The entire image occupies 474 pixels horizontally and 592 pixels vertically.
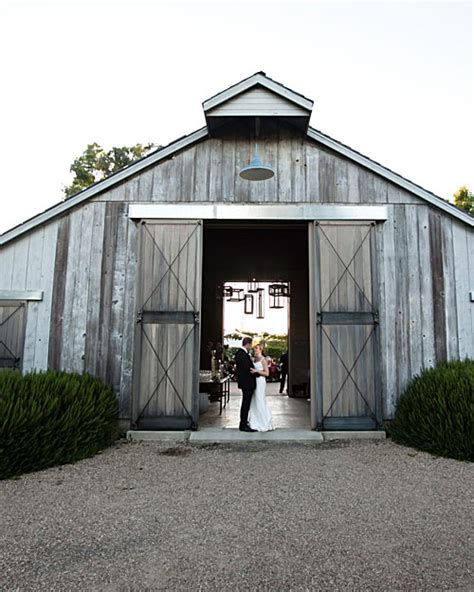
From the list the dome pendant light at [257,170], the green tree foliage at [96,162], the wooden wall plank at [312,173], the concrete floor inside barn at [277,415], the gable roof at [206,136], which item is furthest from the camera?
the green tree foliage at [96,162]

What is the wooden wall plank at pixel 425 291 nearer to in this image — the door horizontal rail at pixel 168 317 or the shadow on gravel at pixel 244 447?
the shadow on gravel at pixel 244 447

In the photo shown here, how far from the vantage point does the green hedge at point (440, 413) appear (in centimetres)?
534

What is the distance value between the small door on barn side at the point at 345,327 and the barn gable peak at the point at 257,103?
183cm

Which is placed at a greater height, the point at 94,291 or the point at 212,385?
the point at 94,291

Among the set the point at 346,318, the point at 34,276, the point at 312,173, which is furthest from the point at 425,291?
the point at 34,276

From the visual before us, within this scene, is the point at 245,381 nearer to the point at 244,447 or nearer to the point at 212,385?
the point at 244,447

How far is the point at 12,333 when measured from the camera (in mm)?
6645

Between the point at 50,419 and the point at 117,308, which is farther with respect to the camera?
the point at 117,308

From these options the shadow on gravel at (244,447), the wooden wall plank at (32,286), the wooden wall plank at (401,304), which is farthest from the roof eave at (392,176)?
the wooden wall plank at (32,286)

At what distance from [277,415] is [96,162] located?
63.7 ft

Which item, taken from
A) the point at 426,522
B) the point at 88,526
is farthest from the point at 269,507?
the point at 88,526

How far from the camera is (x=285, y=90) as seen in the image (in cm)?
674

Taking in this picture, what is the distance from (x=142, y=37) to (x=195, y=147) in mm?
2188

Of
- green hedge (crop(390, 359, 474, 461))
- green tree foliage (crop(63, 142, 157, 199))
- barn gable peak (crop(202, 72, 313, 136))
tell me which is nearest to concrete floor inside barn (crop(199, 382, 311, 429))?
green hedge (crop(390, 359, 474, 461))
